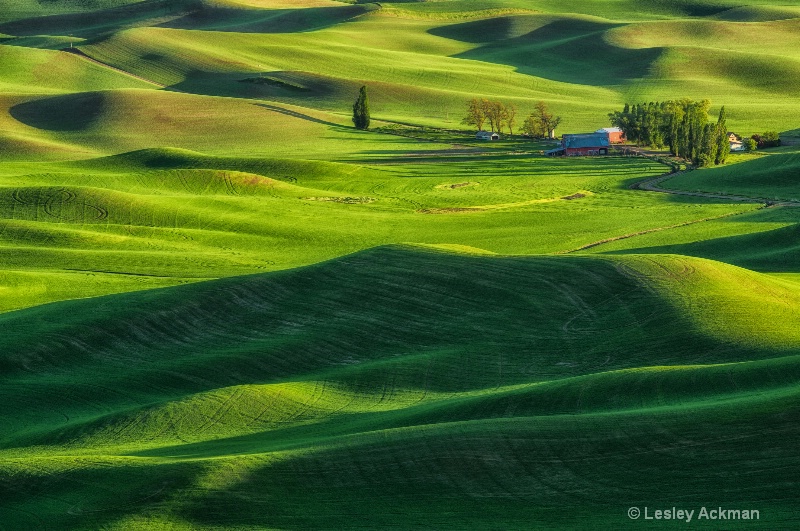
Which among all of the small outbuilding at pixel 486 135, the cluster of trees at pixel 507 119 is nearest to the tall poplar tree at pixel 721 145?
the cluster of trees at pixel 507 119

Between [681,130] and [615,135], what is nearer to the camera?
[681,130]

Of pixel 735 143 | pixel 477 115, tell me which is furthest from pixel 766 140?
pixel 477 115

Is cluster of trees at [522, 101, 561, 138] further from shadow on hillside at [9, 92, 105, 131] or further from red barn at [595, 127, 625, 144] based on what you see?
shadow on hillside at [9, 92, 105, 131]

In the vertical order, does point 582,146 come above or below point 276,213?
above

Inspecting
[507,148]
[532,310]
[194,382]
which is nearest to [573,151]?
[507,148]

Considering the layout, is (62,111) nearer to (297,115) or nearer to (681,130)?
(297,115)

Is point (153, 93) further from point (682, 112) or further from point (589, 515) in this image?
point (589, 515)
